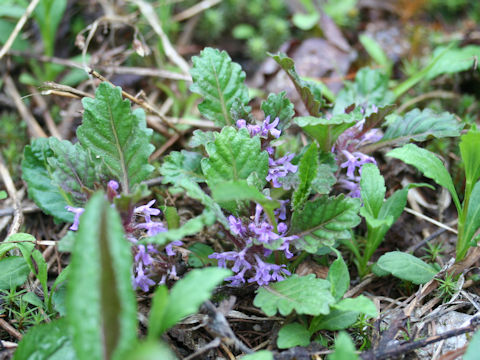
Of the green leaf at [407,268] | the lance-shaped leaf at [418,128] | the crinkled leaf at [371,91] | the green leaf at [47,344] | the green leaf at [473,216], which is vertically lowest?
the green leaf at [407,268]

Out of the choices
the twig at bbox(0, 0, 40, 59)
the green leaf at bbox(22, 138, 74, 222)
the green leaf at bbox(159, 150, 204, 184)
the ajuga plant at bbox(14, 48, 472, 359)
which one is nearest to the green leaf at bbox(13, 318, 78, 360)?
the ajuga plant at bbox(14, 48, 472, 359)

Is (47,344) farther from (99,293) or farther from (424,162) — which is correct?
(424,162)

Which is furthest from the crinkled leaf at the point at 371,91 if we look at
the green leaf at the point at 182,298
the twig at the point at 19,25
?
the twig at the point at 19,25

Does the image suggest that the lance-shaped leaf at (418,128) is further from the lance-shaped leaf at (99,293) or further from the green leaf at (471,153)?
the lance-shaped leaf at (99,293)

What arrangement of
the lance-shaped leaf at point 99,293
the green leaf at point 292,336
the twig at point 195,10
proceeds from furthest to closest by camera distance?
the twig at point 195,10, the green leaf at point 292,336, the lance-shaped leaf at point 99,293

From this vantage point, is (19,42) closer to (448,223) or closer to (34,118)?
(34,118)

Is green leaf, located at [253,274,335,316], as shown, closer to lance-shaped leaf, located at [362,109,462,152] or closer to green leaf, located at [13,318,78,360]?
green leaf, located at [13,318,78,360]

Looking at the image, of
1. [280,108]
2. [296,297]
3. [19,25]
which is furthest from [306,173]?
[19,25]
